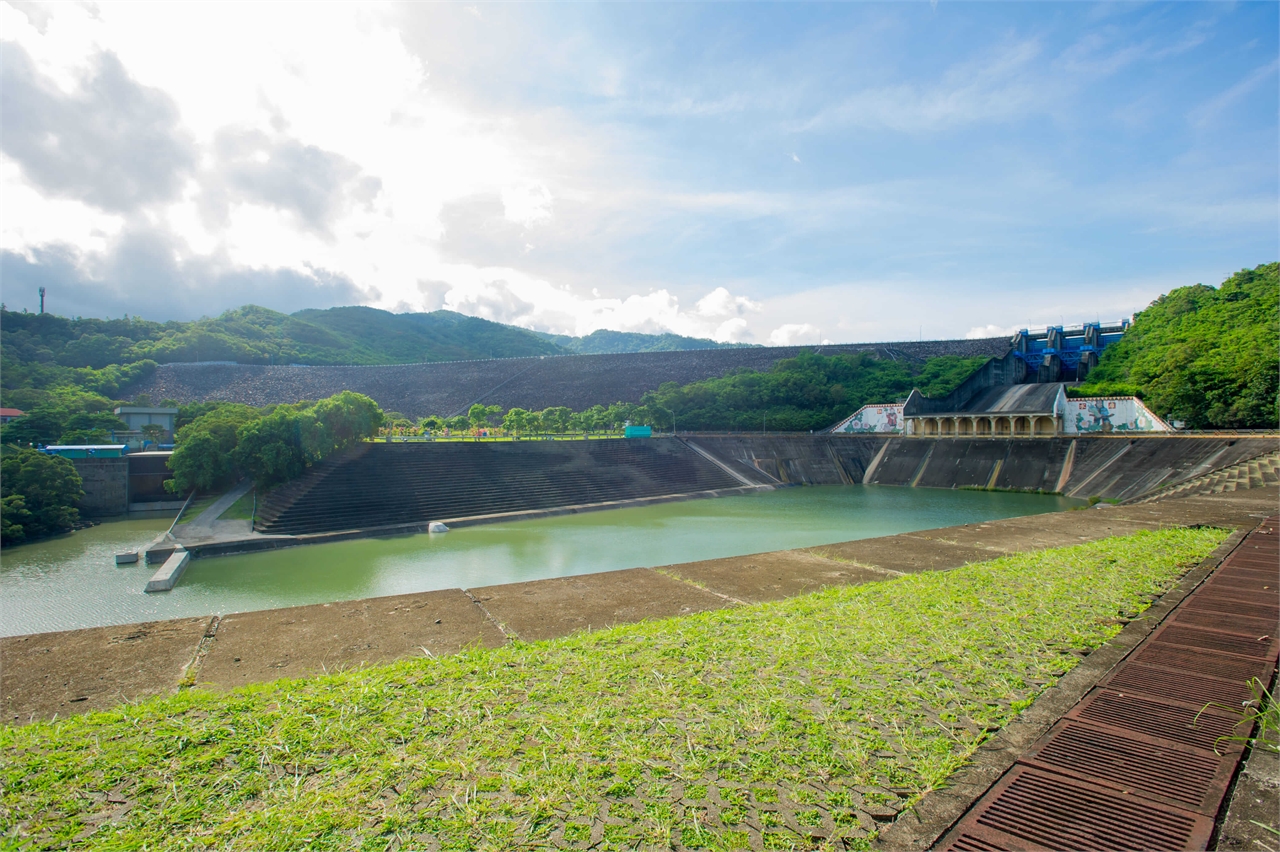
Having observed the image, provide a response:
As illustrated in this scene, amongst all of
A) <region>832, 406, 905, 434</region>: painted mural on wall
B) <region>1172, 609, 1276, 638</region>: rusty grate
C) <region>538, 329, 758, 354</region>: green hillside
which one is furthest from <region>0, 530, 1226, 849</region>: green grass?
<region>538, 329, 758, 354</region>: green hillside

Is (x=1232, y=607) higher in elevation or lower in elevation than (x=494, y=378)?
lower

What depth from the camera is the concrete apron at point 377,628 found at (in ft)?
10.6

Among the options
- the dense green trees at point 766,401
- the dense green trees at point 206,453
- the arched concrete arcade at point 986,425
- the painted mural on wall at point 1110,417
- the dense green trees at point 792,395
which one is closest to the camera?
the dense green trees at point 206,453

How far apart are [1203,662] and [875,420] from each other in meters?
40.3

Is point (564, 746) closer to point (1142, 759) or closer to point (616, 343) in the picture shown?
point (1142, 759)

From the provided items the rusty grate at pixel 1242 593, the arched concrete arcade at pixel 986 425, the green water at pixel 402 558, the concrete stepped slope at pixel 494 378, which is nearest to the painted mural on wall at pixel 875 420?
the arched concrete arcade at pixel 986 425

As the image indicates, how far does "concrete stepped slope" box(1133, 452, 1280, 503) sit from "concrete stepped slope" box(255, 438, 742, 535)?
1751 cm

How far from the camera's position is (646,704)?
2871 mm

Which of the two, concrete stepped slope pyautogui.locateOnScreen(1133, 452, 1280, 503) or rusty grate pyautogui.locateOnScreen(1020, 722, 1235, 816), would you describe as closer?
rusty grate pyautogui.locateOnScreen(1020, 722, 1235, 816)

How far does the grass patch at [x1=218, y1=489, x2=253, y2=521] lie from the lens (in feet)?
65.5

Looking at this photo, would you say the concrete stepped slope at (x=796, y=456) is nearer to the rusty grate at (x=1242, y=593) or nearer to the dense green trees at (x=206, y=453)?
the dense green trees at (x=206, y=453)

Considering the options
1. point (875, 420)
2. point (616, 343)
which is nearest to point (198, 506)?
point (875, 420)

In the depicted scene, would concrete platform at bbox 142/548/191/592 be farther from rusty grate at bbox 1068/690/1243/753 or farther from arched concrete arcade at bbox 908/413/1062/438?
arched concrete arcade at bbox 908/413/1062/438

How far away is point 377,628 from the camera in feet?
13.6
